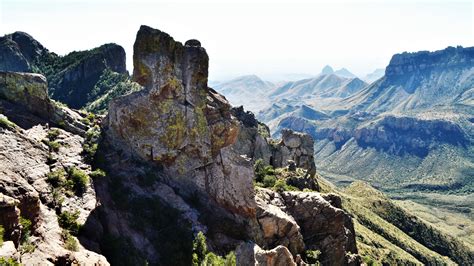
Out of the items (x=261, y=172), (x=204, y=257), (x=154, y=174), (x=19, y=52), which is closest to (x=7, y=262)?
(x=204, y=257)

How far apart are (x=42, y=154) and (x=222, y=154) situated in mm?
23236

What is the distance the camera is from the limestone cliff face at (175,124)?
179 ft

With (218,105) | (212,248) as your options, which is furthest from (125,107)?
(212,248)

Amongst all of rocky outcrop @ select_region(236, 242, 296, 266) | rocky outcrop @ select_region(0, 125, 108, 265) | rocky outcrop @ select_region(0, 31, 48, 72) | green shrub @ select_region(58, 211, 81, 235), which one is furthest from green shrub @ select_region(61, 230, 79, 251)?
rocky outcrop @ select_region(0, 31, 48, 72)

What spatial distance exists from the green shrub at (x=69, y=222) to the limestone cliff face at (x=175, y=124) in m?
15.4

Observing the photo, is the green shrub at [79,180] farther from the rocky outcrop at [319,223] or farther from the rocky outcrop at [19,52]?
the rocky outcrop at [19,52]

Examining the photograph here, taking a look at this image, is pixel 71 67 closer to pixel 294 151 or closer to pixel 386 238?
pixel 294 151

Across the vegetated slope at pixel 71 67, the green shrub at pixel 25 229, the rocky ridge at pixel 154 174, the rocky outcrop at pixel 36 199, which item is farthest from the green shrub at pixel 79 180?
the vegetated slope at pixel 71 67

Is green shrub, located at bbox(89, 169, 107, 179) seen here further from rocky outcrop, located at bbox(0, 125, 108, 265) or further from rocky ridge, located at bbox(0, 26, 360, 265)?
rocky outcrop, located at bbox(0, 125, 108, 265)

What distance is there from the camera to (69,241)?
36.4 metres

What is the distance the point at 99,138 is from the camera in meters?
54.2

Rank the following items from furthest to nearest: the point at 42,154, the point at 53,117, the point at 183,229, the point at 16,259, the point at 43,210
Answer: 1. the point at 53,117
2. the point at 183,229
3. the point at 42,154
4. the point at 43,210
5. the point at 16,259

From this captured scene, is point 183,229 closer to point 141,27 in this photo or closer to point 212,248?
point 212,248

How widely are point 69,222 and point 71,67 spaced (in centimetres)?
13747
